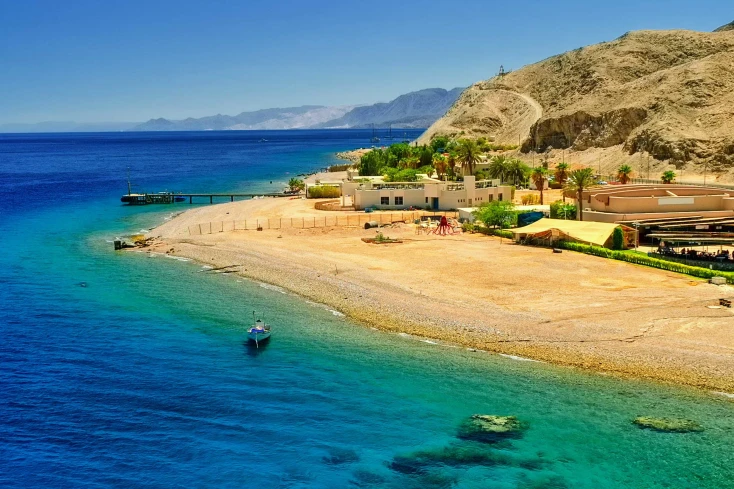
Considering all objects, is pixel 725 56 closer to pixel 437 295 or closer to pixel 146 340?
pixel 437 295

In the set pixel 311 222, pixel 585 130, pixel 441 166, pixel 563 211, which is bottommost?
pixel 311 222

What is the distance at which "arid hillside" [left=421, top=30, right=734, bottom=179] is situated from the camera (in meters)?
105

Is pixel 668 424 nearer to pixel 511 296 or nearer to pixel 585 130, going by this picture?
pixel 511 296

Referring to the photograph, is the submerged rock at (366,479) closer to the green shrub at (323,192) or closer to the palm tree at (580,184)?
the palm tree at (580,184)

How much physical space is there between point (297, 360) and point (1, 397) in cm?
1427

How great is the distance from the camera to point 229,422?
94.9 feet

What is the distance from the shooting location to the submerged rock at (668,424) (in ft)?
90.4

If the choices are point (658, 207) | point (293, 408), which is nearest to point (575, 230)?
point (658, 207)

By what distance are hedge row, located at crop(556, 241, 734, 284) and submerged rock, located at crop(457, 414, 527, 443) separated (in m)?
24.7

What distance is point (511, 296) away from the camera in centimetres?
4428

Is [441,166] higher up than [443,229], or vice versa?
[441,166]

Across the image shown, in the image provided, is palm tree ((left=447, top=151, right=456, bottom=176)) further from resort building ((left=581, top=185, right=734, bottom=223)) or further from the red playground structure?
resort building ((left=581, top=185, right=734, bottom=223))

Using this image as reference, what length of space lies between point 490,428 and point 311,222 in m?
51.1

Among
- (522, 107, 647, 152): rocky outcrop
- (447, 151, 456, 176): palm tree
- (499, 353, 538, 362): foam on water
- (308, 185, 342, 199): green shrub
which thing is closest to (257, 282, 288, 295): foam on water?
(499, 353, 538, 362): foam on water
